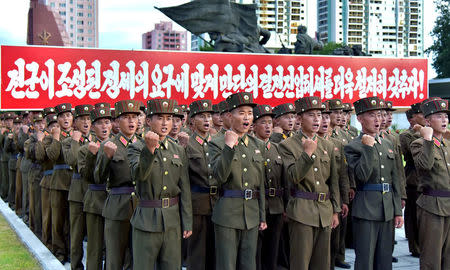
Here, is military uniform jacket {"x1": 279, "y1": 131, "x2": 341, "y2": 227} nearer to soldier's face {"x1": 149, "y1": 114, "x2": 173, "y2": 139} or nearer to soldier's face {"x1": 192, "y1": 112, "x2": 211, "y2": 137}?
soldier's face {"x1": 192, "y1": 112, "x2": 211, "y2": 137}

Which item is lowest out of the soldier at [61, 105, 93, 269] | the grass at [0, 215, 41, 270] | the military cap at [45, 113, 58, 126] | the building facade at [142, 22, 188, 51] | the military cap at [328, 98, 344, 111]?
the grass at [0, 215, 41, 270]

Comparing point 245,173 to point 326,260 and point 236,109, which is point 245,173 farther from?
point 326,260

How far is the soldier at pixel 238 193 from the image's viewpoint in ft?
16.1

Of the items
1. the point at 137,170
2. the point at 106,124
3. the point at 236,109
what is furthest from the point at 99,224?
the point at 236,109

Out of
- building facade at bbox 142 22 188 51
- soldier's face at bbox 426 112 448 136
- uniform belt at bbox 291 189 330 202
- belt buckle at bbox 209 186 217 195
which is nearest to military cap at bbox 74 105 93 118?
belt buckle at bbox 209 186 217 195

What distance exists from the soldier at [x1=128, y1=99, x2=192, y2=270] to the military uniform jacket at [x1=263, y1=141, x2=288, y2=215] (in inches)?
51.9

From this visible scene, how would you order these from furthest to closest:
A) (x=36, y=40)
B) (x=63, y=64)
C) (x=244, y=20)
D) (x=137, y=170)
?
(x=36, y=40), (x=244, y=20), (x=63, y=64), (x=137, y=170)

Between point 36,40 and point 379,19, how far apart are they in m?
67.9

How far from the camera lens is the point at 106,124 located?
6.29m

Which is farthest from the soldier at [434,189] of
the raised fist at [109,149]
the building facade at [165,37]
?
the building facade at [165,37]

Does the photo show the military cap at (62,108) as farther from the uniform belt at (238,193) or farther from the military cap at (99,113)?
the uniform belt at (238,193)

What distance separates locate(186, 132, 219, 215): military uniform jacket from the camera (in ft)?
19.0

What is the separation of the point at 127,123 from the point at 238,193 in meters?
1.44

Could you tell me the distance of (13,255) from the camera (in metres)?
7.54
